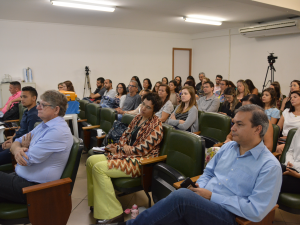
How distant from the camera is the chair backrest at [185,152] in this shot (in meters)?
1.83

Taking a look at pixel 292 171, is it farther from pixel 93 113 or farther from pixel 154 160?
pixel 93 113

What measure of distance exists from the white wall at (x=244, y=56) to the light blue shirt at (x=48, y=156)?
21.4 ft

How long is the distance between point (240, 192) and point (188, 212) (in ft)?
1.08

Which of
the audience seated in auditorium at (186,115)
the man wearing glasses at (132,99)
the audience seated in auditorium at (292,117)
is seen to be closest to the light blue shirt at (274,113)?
the audience seated in auditorium at (292,117)

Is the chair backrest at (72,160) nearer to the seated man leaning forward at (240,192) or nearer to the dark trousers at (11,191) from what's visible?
the dark trousers at (11,191)

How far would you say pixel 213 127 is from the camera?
289cm

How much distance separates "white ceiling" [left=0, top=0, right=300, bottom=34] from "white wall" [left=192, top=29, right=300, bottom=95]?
0.69m

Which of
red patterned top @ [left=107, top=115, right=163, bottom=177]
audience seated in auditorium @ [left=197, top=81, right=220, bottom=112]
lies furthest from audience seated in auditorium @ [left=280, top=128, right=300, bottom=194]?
audience seated in auditorium @ [left=197, top=81, right=220, bottom=112]

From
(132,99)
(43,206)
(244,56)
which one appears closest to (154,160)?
(43,206)

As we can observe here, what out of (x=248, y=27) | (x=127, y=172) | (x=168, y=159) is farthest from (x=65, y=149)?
(x=248, y=27)

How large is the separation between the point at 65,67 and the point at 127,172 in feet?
19.4

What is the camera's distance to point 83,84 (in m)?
7.47

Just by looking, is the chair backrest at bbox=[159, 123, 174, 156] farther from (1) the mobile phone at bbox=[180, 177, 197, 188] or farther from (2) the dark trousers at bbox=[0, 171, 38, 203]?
(2) the dark trousers at bbox=[0, 171, 38, 203]

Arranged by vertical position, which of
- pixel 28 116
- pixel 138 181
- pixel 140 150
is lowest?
pixel 138 181
